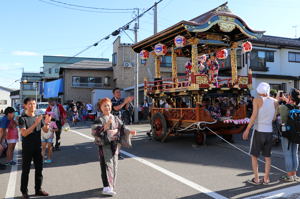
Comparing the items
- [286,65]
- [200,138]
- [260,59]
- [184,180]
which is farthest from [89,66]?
[184,180]

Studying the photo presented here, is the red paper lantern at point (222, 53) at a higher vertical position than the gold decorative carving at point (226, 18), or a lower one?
lower

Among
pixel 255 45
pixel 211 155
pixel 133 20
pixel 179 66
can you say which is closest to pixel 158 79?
pixel 211 155

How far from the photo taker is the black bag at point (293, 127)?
16.2ft

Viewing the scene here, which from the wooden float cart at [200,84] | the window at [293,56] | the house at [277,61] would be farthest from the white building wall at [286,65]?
the wooden float cart at [200,84]

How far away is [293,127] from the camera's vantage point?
4.96 meters

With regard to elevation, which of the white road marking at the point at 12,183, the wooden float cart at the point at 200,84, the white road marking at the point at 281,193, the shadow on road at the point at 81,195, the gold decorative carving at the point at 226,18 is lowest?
the white road marking at the point at 12,183

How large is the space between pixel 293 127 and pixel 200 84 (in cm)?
422

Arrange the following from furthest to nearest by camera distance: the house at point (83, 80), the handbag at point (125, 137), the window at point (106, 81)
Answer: the window at point (106, 81)
the house at point (83, 80)
the handbag at point (125, 137)

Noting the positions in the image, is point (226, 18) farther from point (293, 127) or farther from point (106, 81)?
point (106, 81)

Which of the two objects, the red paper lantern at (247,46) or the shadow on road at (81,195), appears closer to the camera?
the shadow on road at (81,195)

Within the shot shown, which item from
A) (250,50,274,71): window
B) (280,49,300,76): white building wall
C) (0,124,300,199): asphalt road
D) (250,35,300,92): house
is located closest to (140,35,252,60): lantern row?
(0,124,300,199): asphalt road

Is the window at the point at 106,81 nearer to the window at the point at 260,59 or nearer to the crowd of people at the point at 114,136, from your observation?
the window at the point at 260,59

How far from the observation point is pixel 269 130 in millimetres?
4883

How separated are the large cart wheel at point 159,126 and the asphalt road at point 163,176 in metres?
1.37
